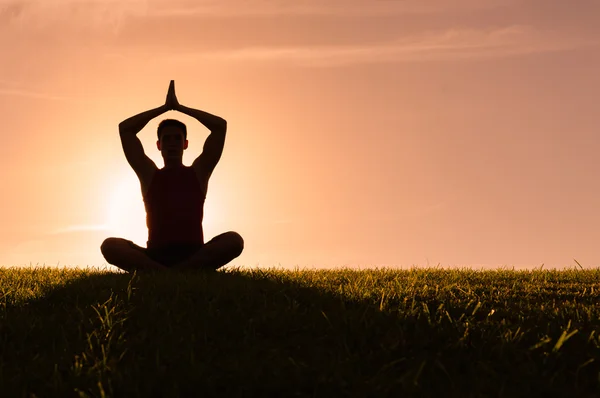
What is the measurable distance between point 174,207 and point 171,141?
965 millimetres

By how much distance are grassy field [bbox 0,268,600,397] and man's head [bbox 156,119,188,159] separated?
2.14m

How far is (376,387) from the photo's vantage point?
14.7 feet

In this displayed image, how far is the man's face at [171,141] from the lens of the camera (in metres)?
9.00

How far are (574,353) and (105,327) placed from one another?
12.9 ft

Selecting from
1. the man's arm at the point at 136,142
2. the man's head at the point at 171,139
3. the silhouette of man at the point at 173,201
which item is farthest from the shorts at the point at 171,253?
the man's head at the point at 171,139

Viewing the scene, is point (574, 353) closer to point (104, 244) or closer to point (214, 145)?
point (214, 145)

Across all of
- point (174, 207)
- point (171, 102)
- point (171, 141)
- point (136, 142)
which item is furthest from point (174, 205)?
point (171, 102)

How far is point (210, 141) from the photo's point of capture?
8938 mm

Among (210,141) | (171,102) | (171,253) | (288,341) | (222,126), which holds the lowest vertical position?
(288,341)

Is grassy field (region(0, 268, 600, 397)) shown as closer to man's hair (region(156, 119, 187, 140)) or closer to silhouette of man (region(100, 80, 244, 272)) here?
silhouette of man (region(100, 80, 244, 272))

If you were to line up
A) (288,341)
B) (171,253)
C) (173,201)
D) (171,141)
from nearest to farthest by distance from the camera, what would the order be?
(288,341), (173,201), (171,253), (171,141)

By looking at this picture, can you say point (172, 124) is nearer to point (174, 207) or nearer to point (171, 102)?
point (171, 102)

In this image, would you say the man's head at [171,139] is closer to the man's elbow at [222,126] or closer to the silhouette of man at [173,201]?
the silhouette of man at [173,201]

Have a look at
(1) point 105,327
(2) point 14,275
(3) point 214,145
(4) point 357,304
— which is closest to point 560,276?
(4) point 357,304
